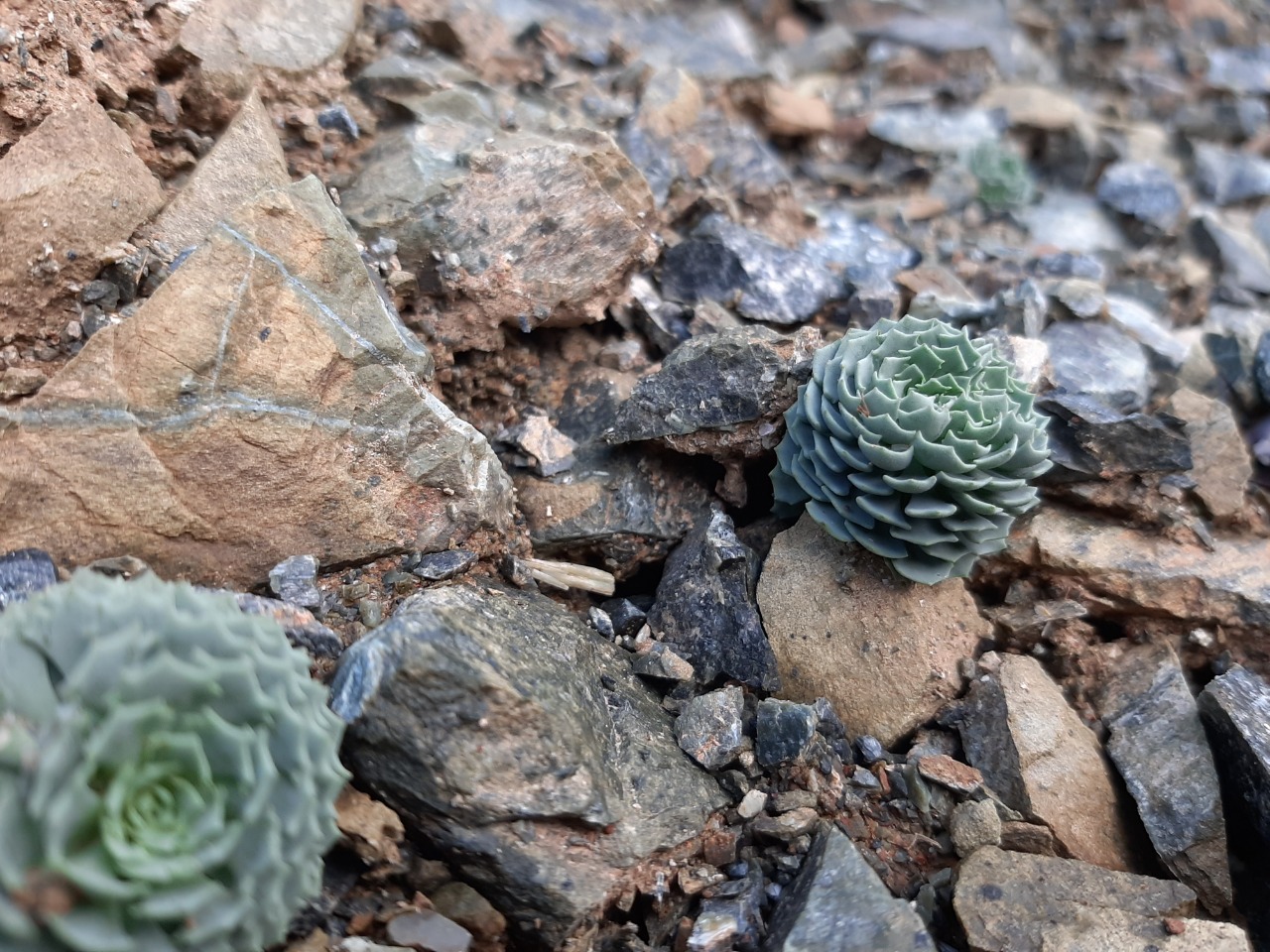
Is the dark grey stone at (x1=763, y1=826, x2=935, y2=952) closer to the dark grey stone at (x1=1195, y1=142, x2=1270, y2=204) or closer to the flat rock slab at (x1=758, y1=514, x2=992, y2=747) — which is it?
the flat rock slab at (x1=758, y1=514, x2=992, y2=747)

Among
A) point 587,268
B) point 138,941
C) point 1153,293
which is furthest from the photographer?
point 1153,293

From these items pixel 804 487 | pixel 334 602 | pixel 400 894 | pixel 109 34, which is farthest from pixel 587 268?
pixel 400 894

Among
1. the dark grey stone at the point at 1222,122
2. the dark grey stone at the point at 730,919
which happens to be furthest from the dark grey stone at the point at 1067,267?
the dark grey stone at the point at 730,919

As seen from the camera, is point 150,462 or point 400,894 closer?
point 400,894

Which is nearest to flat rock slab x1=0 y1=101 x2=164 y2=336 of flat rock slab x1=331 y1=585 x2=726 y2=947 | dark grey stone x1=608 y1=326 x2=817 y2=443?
flat rock slab x1=331 y1=585 x2=726 y2=947

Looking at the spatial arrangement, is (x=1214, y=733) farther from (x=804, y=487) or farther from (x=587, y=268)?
(x=587, y=268)

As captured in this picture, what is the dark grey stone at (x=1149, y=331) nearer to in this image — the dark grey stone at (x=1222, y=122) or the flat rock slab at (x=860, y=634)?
the flat rock slab at (x=860, y=634)

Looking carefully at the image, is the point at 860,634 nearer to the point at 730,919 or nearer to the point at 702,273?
the point at 730,919
